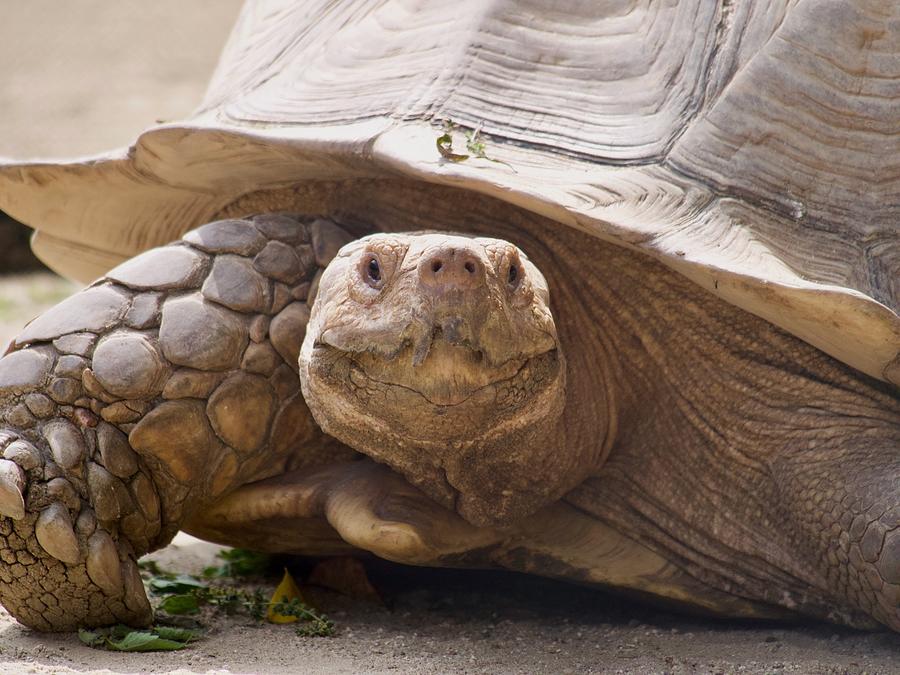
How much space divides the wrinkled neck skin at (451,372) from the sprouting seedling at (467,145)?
326mm

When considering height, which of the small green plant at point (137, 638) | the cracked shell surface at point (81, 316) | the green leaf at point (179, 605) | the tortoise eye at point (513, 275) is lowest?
the green leaf at point (179, 605)

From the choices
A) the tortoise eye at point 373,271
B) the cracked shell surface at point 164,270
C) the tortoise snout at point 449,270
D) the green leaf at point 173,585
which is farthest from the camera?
the green leaf at point 173,585

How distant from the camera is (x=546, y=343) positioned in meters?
2.71

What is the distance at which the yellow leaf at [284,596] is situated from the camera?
3.16m

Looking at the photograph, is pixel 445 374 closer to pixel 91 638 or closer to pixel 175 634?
pixel 175 634

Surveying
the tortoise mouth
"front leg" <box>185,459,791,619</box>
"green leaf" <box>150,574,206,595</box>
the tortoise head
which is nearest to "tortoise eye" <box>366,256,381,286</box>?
the tortoise head

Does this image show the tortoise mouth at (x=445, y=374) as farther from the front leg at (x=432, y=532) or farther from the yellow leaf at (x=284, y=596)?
the yellow leaf at (x=284, y=596)

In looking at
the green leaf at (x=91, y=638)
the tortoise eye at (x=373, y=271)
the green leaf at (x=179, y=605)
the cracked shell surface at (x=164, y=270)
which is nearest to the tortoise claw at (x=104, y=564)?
the green leaf at (x=91, y=638)

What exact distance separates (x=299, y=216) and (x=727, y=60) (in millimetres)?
1298

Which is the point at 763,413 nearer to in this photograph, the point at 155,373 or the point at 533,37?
the point at 533,37

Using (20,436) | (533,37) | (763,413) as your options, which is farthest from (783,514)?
(20,436)

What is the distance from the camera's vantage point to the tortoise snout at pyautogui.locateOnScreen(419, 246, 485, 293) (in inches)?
96.6

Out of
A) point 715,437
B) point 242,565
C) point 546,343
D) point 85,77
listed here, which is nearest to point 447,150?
point 546,343

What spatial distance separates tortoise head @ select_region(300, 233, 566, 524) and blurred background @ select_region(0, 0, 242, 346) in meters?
4.95
